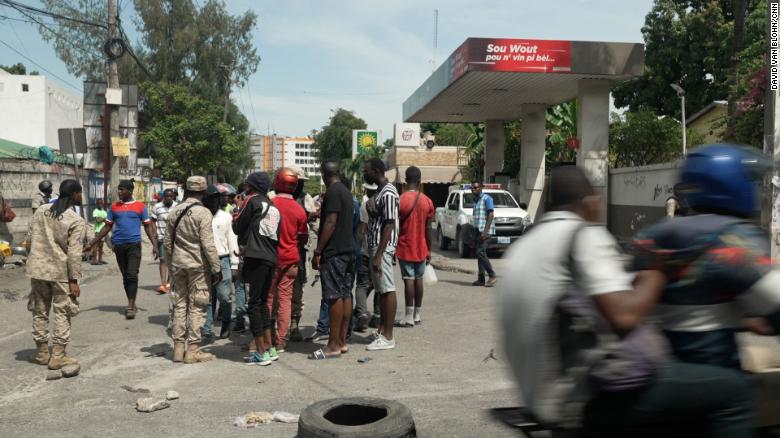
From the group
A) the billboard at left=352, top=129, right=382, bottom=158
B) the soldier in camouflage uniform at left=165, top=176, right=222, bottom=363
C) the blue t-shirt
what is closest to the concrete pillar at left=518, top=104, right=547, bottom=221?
the blue t-shirt

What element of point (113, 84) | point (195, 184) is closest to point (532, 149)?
point (113, 84)

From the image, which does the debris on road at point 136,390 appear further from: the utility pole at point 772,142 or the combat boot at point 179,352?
the utility pole at point 772,142

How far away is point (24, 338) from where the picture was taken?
26.7 ft

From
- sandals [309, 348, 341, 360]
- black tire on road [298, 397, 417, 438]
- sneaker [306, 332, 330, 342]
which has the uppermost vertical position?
black tire on road [298, 397, 417, 438]

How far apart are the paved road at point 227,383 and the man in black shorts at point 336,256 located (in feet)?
1.19

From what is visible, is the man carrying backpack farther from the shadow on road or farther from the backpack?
Answer: the shadow on road

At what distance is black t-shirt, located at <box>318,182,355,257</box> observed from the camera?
267 inches

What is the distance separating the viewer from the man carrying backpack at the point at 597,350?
226 cm

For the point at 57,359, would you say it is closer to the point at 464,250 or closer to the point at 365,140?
the point at 464,250

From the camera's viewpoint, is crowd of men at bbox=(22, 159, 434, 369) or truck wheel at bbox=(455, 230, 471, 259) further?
truck wheel at bbox=(455, 230, 471, 259)

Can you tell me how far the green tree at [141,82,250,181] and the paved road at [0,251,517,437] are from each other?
116ft

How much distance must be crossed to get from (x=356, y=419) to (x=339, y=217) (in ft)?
8.00

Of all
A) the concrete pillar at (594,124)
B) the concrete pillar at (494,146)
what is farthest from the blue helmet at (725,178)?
the concrete pillar at (494,146)

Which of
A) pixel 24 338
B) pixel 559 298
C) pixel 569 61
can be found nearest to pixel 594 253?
pixel 559 298
